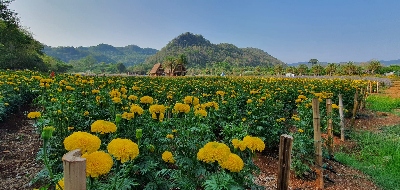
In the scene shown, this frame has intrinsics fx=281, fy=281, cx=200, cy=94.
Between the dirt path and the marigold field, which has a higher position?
the marigold field

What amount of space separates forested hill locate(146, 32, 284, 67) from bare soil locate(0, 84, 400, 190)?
116267 millimetres

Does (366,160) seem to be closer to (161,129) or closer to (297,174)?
(297,174)

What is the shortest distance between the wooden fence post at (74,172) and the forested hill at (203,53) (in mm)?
121670

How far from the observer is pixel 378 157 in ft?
23.0

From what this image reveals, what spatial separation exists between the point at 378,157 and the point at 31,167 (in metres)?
7.67

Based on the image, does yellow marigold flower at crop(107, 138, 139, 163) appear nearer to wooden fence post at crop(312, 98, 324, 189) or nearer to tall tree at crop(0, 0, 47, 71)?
wooden fence post at crop(312, 98, 324, 189)

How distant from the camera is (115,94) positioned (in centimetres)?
404

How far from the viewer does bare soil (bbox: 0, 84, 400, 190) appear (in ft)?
14.9

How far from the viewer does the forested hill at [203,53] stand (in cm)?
13725

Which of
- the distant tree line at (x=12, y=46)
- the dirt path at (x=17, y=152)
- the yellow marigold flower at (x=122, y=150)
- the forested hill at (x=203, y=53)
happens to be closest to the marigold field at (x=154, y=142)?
the yellow marigold flower at (x=122, y=150)

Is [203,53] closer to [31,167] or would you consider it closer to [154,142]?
[31,167]

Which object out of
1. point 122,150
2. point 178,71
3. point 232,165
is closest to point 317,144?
point 232,165

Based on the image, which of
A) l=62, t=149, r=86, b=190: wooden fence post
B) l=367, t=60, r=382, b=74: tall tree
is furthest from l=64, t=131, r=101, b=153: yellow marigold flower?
l=367, t=60, r=382, b=74: tall tree

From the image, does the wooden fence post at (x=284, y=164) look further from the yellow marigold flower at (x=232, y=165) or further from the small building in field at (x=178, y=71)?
the small building in field at (x=178, y=71)
